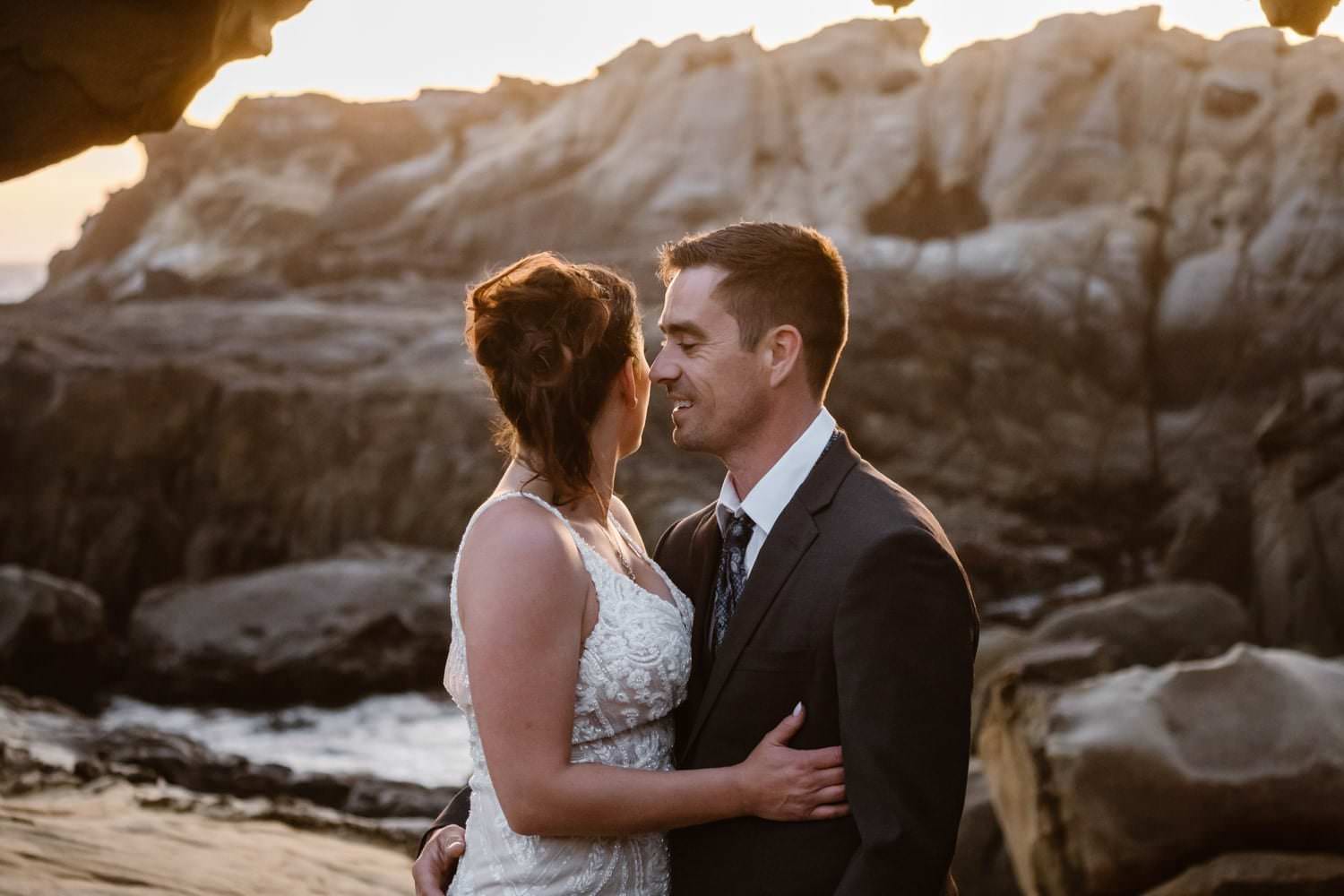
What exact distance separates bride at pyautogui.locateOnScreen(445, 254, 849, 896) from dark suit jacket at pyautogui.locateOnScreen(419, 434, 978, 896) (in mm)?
80

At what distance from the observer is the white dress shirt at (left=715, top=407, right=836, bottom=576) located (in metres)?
2.84

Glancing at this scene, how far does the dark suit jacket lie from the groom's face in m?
0.20

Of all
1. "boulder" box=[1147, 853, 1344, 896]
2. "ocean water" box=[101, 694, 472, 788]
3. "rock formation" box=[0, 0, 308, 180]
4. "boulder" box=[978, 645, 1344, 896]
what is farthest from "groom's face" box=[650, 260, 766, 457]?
"ocean water" box=[101, 694, 472, 788]

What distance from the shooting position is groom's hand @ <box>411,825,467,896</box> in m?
2.86

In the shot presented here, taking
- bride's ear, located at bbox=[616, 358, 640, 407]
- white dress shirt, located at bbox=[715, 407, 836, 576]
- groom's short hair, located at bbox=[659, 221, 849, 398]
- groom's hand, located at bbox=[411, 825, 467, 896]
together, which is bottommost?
groom's hand, located at bbox=[411, 825, 467, 896]

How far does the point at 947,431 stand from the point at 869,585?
73.6ft

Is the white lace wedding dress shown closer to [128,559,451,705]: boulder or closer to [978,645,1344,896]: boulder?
[978,645,1344,896]: boulder

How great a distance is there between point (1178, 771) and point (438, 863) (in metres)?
3.32

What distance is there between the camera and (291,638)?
15.4 metres

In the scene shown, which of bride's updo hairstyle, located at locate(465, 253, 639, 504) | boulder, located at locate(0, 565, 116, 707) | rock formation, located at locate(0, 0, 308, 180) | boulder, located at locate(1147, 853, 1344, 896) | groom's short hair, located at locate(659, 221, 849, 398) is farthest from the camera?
boulder, located at locate(0, 565, 116, 707)

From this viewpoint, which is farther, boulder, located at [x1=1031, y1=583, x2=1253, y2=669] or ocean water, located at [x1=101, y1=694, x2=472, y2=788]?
ocean water, located at [x1=101, y1=694, x2=472, y2=788]

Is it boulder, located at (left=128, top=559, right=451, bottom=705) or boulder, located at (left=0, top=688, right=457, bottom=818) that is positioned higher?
boulder, located at (left=128, top=559, right=451, bottom=705)

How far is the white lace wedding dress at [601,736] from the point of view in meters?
2.66

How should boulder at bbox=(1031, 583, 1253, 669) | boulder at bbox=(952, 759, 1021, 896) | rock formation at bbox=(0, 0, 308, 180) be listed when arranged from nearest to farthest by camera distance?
1. rock formation at bbox=(0, 0, 308, 180)
2. boulder at bbox=(952, 759, 1021, 896)
3. boulder at bbox=(1031, 583, 1253, 669)
